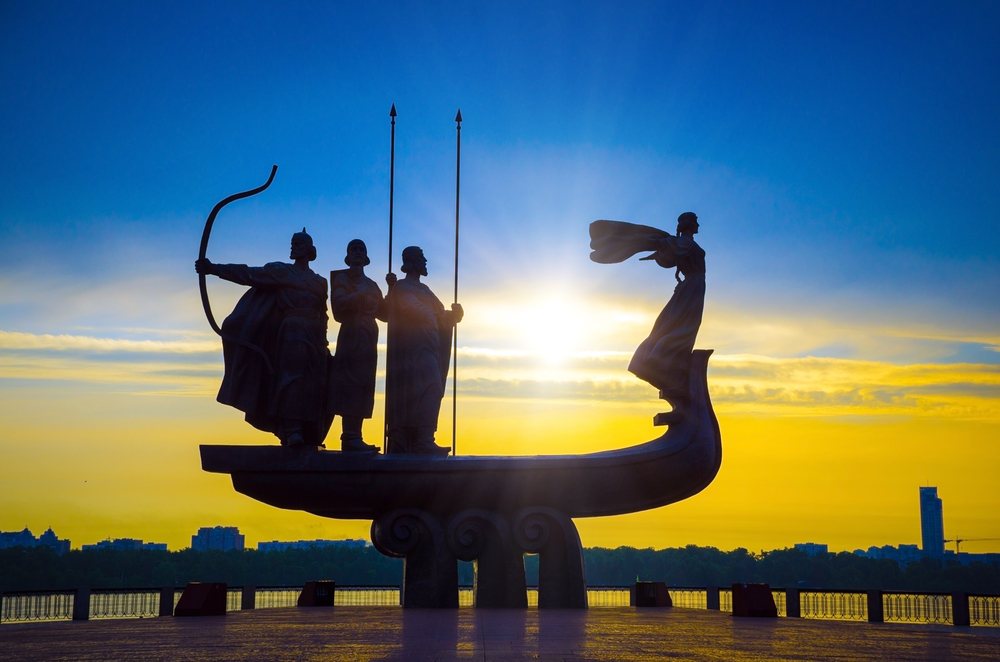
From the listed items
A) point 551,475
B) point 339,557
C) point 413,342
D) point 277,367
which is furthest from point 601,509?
point 339,557

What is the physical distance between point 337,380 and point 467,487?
250cm

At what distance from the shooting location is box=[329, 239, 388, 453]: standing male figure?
13.6m

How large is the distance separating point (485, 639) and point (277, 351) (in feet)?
22.1

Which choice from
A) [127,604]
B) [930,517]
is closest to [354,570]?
[127,604]

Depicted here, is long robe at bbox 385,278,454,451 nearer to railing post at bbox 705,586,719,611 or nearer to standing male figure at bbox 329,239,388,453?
standing male figure at bbox 329,239,388,453

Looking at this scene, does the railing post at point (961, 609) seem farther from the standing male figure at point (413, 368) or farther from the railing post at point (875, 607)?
the standing male figure at point (413, 368)

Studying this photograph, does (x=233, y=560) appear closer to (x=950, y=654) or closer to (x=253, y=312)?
(x=253, y=312)

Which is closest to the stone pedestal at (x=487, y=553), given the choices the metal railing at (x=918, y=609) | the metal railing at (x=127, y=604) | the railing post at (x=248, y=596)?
the metal railing at (x=127, y=604)

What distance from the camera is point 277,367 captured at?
1348cm

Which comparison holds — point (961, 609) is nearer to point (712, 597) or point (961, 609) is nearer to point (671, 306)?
point (712, 597)

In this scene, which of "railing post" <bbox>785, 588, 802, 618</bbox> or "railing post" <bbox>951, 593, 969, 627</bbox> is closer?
"railing post" <bbox>951, 593, 969, 627</bbox>

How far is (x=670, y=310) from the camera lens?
1369 cm

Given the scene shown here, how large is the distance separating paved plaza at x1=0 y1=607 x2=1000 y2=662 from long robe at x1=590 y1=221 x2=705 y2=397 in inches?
138

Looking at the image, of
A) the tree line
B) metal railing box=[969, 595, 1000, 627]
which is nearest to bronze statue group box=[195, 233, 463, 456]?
metal railing box=[969, 595, 1000, 627]
